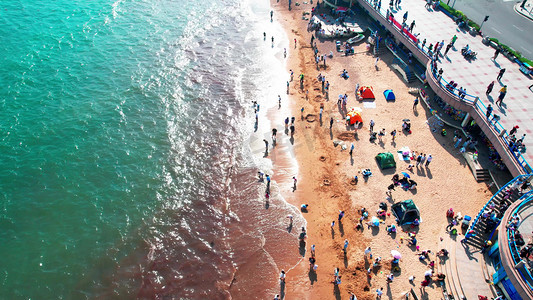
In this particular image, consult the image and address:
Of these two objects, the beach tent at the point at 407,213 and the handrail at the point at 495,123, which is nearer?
the handrail at the point at 495,123

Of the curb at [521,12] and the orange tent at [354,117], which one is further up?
the curb at [521,12]

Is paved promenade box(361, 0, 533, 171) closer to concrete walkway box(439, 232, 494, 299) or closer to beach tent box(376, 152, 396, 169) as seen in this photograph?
concrete walkway box(439, 232, 494, 299)

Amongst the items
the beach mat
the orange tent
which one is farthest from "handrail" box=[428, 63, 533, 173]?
the orange tent

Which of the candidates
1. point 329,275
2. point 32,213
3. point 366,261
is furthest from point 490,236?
point 32,213

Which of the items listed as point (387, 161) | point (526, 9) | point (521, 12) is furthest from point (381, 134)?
point (526, 9)

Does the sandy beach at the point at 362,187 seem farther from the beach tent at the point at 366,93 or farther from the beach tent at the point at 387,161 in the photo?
the beach tent at the point at 366,93

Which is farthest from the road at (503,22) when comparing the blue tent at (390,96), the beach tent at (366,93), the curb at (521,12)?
the beach tent at (366,93)
